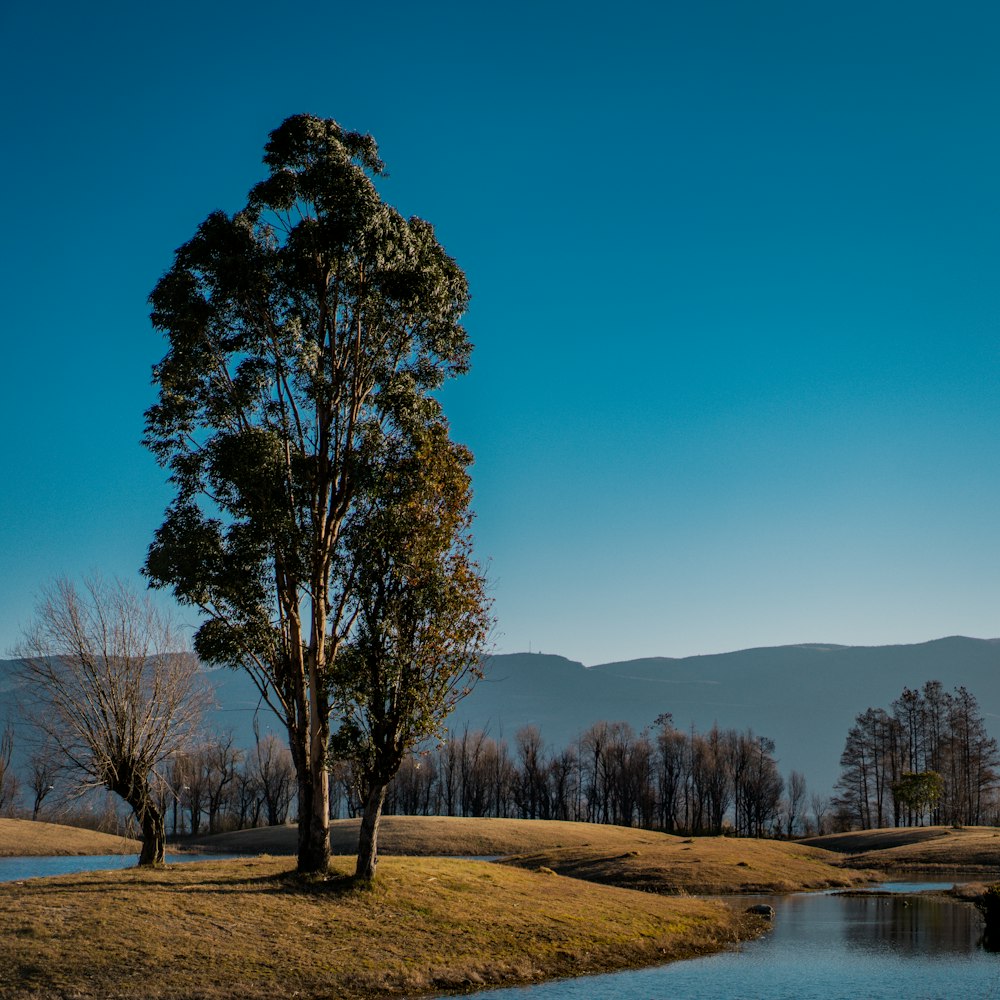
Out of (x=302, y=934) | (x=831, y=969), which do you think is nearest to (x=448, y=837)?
(x=831, y=969)

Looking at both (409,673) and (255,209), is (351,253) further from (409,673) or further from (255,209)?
(409,673)

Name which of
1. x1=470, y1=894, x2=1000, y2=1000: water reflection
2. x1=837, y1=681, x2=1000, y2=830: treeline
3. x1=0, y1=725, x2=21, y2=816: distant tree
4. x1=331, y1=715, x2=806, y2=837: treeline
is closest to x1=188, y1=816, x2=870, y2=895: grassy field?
x1=470, y1=894, x2=1000, y2=1000: water reflection

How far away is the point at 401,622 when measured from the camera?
32531 mm

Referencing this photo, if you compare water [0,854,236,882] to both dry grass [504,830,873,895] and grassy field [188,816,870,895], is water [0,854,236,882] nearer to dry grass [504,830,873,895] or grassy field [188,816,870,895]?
grassy field [188,816,870,895]

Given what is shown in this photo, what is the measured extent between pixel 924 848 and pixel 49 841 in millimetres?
74951

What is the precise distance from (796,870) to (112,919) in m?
51.5

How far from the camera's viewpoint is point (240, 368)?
35.2 meters

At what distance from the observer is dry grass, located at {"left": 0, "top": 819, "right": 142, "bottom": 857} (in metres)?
82.6

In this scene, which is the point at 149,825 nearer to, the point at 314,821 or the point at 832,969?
the point at 314,821

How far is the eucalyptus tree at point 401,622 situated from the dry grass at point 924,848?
5412 cm

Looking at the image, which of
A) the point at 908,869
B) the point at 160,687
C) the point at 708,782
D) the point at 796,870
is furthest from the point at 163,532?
the point at 708,782

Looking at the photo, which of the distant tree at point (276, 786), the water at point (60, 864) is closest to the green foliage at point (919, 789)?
the water at point (60, 864)

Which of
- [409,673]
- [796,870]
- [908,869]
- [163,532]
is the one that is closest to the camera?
[409,673]

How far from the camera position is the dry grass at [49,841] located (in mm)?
82594
